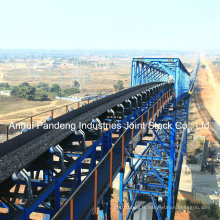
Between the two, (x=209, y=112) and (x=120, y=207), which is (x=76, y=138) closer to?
(x=120, y=207)

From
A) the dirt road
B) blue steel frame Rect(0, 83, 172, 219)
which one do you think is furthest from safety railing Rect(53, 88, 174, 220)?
the dirt road

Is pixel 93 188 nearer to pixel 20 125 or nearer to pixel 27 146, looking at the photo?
pixel 27 146

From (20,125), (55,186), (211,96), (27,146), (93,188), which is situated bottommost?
(20,125)

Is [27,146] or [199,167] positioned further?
[199,167]

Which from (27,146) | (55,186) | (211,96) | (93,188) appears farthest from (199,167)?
(211,96)

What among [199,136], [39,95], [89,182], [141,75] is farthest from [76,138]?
[39,95]

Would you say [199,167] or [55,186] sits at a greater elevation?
[55,186]

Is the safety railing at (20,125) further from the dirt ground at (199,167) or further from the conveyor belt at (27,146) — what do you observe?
the dirt ground at (199,167)

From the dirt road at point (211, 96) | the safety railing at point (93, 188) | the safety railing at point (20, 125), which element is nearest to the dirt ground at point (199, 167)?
the dirt road at point (211, 96)

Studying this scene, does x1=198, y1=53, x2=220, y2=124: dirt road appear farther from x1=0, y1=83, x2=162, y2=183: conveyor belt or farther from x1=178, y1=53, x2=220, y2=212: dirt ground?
x1=0, y1=83, x2=162, y2=183: conveyor belt

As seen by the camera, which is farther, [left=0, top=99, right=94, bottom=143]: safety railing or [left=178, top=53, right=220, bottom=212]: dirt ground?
[left=178, top=53, right=220, bottom=212]: dirt ground

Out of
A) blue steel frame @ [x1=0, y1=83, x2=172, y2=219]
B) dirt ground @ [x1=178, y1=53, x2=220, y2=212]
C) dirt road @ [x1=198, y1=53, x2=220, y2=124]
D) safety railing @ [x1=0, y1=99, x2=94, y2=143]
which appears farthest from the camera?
dirt road @ [x1=198, y1=53, x2=220, y2=124]
